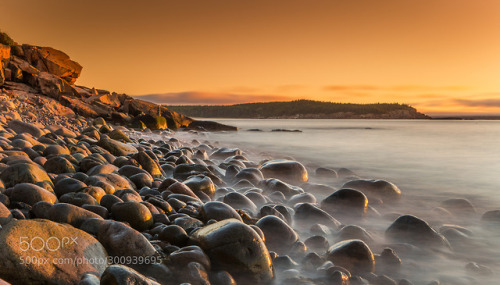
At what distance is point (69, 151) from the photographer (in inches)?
215

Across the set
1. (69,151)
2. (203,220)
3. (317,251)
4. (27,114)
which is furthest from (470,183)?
(27,114)

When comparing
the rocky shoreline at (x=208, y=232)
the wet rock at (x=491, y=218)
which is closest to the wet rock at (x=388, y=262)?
the rocky shoreline at (x=208, y=232)

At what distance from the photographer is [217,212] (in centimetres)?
338

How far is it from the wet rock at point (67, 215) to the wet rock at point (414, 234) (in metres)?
2.78

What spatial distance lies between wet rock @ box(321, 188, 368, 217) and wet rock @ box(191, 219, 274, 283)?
196cm

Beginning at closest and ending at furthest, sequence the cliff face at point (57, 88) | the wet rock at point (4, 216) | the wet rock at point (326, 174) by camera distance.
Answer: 1. the wet rock at point (4, 216)
2. the wet rock at point (326, 174)
3. the cliff face at point (57, 88)

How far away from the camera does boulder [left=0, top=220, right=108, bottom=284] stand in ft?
6.36

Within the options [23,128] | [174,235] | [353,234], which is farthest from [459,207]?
[23,128]

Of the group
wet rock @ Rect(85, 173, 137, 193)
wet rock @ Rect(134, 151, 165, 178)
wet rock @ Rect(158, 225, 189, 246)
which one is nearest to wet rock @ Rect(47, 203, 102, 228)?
wet rock @ Rect(158, 225, 189, 246)

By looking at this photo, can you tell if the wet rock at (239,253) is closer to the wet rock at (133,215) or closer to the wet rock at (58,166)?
the wet rock at (133,215)

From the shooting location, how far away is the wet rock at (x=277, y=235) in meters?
3.15

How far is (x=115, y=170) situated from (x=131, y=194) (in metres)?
1.25

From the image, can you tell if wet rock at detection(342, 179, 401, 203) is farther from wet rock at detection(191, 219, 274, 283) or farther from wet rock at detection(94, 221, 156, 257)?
wet rock at detection(94, 221, 156, 257)

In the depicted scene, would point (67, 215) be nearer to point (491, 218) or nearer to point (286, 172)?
point (286, 172)
